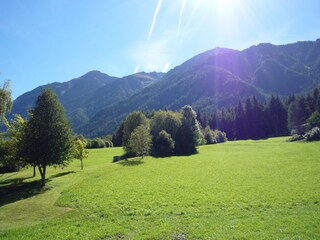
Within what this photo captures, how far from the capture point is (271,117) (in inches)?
6127

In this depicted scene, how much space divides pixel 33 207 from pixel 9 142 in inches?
998

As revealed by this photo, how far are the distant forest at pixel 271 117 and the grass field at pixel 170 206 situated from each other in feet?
361

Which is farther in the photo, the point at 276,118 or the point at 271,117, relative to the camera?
the point at 276,118

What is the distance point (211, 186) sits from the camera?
Answer: 128 ft

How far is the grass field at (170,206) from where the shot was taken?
73.6 ft

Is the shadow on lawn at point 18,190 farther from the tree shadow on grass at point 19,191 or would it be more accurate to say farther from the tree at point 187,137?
the tree at point 187,137

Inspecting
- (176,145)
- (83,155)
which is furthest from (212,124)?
(83,155)

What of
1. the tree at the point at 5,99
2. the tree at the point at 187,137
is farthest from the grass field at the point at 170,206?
the tree at the point at 187,137

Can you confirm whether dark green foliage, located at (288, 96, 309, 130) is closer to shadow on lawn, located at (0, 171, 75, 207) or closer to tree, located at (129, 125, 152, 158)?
tree, located at (129, 125, 152, 158)

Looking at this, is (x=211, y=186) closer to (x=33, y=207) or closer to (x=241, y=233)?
(x=241, y=233)

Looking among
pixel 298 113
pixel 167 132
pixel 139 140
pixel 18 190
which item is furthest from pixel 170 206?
pixel 298 113

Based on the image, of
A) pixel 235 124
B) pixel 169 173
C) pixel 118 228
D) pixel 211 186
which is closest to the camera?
A: pixel 118 228

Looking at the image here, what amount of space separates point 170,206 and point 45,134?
1033 inches

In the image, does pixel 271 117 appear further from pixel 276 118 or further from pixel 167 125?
pixel 167 125
